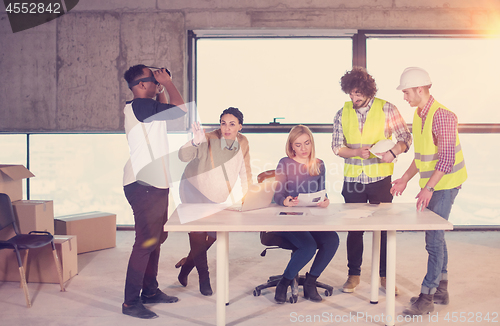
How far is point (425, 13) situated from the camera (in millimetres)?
4797

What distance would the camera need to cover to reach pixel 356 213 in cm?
247

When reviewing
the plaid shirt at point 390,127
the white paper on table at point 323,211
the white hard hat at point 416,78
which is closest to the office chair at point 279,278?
A: the white paper on table at point 323,211

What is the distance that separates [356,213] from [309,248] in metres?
0.41

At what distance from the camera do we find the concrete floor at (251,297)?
2496mm

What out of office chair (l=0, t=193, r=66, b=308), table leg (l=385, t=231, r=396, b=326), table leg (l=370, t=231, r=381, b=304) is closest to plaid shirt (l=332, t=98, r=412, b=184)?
table leg (l=370, t=231, r=381, b=304)

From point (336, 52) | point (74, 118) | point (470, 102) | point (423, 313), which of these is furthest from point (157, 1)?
point (423, 313)

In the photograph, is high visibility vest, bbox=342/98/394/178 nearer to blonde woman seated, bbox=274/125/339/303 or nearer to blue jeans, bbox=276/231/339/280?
blonde woman seated, bbox=274/125/339/303

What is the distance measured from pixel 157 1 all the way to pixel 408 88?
11.1ft

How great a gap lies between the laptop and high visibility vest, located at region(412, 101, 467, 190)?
3.14 feet

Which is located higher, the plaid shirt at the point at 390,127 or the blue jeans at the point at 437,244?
the plaid shirt at the point at 390,127

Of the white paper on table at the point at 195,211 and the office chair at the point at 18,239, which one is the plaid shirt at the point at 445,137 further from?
the office chair at the point at 18,239

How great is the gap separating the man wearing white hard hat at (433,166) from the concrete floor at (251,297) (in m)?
0.22

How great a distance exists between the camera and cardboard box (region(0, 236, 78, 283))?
10.3 feet

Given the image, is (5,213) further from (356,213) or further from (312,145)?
(356,213)
